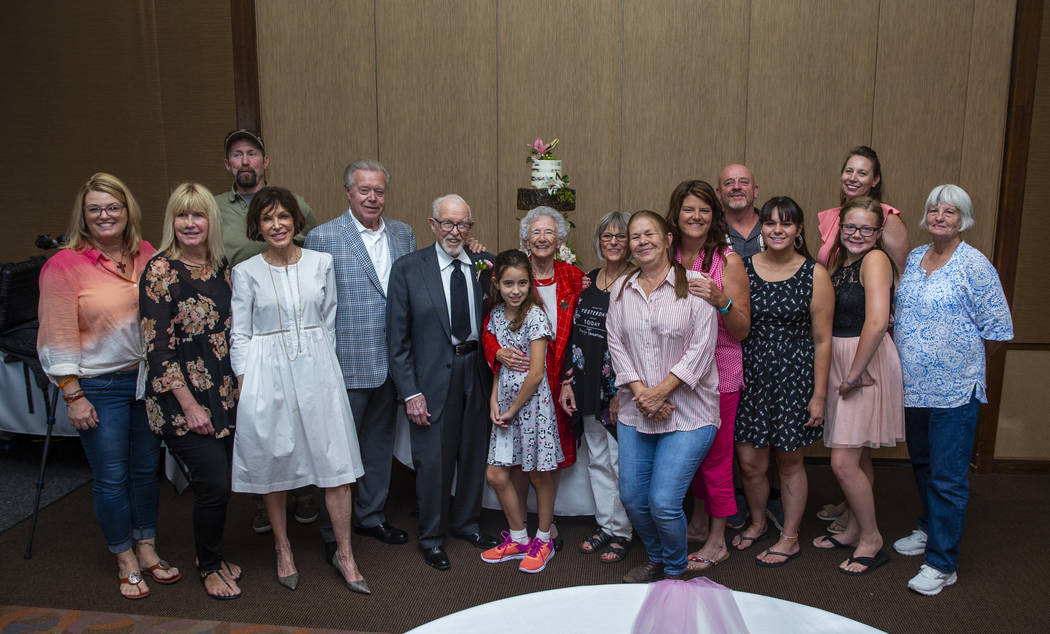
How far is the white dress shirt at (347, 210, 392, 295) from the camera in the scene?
3203 mm

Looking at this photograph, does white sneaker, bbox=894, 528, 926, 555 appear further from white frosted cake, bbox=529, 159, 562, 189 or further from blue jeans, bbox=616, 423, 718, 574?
white frosted cake, bbox=529, 159, 562, 189

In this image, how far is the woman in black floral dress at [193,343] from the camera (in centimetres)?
271

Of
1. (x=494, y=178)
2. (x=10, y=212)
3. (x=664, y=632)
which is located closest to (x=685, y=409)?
(x=664, y=632)

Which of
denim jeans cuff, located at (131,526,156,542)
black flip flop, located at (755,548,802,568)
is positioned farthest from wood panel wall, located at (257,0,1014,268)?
denim jeans cuff, located at (131,526,156,542)

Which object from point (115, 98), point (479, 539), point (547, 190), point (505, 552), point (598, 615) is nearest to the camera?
point (598, 615)

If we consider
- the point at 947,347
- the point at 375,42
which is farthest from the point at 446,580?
the point at 375,42

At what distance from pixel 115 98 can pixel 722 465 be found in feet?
14.0

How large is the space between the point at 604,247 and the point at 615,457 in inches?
37.4

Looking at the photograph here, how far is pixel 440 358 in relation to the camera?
312 centimetres

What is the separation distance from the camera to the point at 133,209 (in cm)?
292

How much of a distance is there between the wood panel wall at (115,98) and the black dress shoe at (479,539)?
8.89ft

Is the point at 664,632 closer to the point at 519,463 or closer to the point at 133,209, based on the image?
the point at 519,463

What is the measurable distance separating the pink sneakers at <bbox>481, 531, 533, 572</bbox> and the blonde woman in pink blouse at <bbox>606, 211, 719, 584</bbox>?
62 cm

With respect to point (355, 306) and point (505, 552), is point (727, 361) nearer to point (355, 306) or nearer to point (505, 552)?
point (505, 552)
